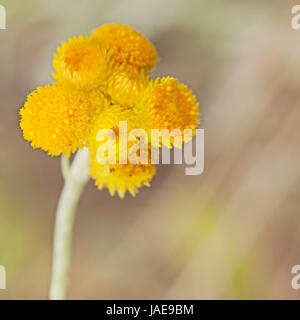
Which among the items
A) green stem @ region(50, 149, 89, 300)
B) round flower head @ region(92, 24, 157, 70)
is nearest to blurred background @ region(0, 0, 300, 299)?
green stem @ region(50, 149, 89, 300)

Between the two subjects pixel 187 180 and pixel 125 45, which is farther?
pixel 187 180

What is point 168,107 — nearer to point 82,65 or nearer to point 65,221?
point 82,65

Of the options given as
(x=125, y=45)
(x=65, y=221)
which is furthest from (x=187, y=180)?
(x=125, y=45)

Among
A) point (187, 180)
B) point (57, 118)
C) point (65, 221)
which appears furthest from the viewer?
point (187, 180)

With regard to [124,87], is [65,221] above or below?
below

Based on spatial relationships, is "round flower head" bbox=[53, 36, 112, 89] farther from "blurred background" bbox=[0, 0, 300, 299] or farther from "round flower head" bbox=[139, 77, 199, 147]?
"blurred background" bbox=[0, 0, 300, 299]

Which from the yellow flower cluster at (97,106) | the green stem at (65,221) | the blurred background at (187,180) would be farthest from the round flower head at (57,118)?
the blurred background at (187,180)

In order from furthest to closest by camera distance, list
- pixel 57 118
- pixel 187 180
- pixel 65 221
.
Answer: pixel 187 180, pixel 65 221, pixel 57 118

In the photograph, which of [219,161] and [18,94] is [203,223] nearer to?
[219,161]

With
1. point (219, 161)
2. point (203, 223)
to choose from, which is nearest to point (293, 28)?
point (219, 161)
